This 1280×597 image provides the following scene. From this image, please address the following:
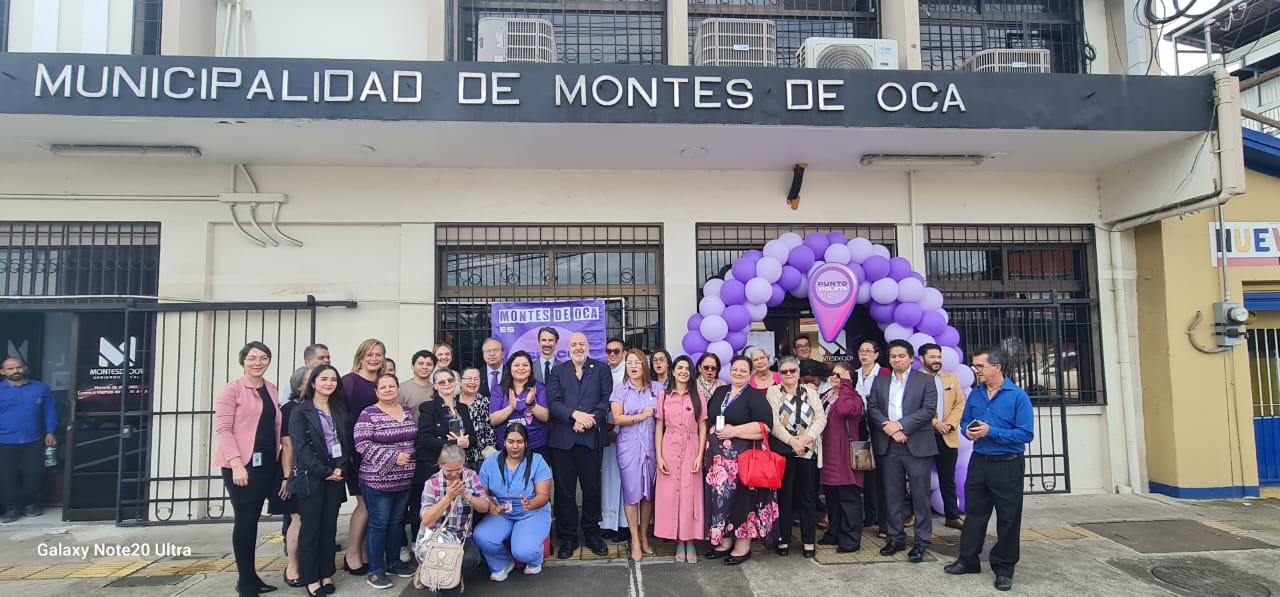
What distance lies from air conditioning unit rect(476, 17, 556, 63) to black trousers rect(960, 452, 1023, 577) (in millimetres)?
5343

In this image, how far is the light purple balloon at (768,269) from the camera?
5.73 m

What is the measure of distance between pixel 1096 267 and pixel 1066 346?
92cm

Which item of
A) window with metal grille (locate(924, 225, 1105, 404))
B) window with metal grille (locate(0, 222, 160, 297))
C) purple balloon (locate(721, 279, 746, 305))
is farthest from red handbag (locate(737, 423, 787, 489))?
window with metal grille (locate(0, 222, 160, 297))

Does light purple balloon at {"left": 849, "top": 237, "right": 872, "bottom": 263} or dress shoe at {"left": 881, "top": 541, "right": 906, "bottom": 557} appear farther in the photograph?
light purple balloon at {"left": 849, "top": 237, "right": 872, "bottom": 263}

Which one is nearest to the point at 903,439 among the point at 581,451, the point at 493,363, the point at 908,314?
the point at 908,314

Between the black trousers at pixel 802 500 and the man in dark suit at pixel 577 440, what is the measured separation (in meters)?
1.38

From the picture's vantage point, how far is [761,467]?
4.54 m

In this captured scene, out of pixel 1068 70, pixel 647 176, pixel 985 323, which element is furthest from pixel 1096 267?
pixel 647 176

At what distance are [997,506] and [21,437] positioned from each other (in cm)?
847

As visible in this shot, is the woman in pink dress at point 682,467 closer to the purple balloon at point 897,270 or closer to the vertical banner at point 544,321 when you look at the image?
the purple balloon at point 897,270

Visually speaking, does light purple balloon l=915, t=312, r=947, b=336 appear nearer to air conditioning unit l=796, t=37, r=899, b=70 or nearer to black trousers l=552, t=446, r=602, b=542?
air conditioning unit l=796, t=37, r=899, b=70

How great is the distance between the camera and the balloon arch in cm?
561

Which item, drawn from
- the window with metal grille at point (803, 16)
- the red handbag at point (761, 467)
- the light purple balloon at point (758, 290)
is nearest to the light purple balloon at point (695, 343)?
the light purple balloon at point (758, 290)

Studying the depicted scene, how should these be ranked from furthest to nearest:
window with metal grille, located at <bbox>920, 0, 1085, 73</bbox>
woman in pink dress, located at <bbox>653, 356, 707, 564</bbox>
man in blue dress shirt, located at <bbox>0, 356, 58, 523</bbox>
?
window with metal grille, located at <bbox>920, 0, 1085, 73</bbox> < man in blue dress shirt, located at <bbox>0, 356, 58, 523</bbox> < woman in pink dress, located at <bbox>653, 356, 707, 564</bbox>
